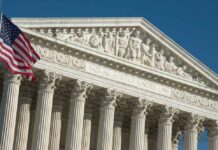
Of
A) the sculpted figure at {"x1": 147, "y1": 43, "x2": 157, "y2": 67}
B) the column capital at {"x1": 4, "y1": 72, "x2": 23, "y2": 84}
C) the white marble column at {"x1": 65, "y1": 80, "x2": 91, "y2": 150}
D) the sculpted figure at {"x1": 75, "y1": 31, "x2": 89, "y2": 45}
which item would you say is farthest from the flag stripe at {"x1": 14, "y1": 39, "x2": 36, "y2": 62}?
the sculpted figure at {"x1": 147, "y1": 43, "x2": 157, "y2": 67}

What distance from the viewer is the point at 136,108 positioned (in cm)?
4509

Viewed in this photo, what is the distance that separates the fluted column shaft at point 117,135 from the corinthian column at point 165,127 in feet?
11.5

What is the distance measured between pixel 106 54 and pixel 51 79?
5.39m

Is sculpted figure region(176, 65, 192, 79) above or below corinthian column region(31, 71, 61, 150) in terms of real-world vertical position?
above

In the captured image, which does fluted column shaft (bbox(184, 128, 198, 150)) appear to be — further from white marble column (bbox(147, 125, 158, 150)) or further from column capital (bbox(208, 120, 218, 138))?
white marble column (bbox(147, 125, 158, 150))

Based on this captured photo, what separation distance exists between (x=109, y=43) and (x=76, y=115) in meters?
6.81

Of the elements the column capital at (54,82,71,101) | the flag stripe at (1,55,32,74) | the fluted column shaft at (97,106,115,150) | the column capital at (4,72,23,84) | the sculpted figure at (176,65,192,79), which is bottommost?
the fluted column shaft at (97,106,115,150)

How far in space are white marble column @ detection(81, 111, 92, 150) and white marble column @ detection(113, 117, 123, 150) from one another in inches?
114

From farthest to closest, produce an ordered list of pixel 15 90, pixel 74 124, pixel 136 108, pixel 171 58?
pixel 171 58, pixel 136 108, pixel 74 124, pixel 15 90

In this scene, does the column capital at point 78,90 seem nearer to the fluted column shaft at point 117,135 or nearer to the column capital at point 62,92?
the column capital at point 62,92

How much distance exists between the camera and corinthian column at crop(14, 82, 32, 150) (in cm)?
4162

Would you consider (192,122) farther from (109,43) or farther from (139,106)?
(109,43)

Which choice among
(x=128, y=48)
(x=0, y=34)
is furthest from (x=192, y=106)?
(x=0, y=34)

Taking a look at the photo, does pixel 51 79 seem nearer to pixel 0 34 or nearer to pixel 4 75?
pixel 4 75
